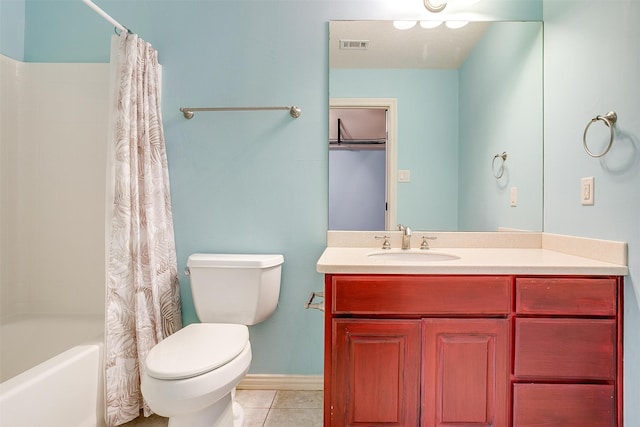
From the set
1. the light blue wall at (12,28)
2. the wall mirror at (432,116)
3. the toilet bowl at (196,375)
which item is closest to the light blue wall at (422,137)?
the wall mirror at (432,116)

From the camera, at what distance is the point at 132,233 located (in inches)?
61.9

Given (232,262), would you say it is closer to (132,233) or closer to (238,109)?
(132,233)

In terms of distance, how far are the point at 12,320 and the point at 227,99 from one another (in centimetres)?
164

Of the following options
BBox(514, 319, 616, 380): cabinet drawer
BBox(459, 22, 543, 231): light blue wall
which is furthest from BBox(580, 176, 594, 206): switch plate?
BBox(514, 319, 616, 380): cabinet drawer

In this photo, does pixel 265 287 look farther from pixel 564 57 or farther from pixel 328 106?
pixel 564 57

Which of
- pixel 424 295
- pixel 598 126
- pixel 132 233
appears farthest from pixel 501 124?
pixel 132 233

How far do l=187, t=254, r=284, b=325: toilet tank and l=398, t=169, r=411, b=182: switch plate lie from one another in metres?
0.80

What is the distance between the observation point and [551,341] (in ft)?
4.11

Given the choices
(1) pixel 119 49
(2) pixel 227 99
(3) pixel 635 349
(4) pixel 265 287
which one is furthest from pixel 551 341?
(1) pixel 119 49

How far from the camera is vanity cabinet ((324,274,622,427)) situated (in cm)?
125

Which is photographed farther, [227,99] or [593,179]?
[227,99]

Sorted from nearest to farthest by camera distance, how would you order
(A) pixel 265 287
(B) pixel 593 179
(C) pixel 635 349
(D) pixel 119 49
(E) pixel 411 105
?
(C) pixel 635 349
(B) pixel 593 179
(D) pixel 119 49
(A) pixel 265 287
(E) pixel 411 105

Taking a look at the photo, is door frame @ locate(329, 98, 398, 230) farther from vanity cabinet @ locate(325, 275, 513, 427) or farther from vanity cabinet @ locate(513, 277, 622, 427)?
vanity cabinet @ locate(513, 277, 622, 427)

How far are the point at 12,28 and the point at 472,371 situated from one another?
110 inches
